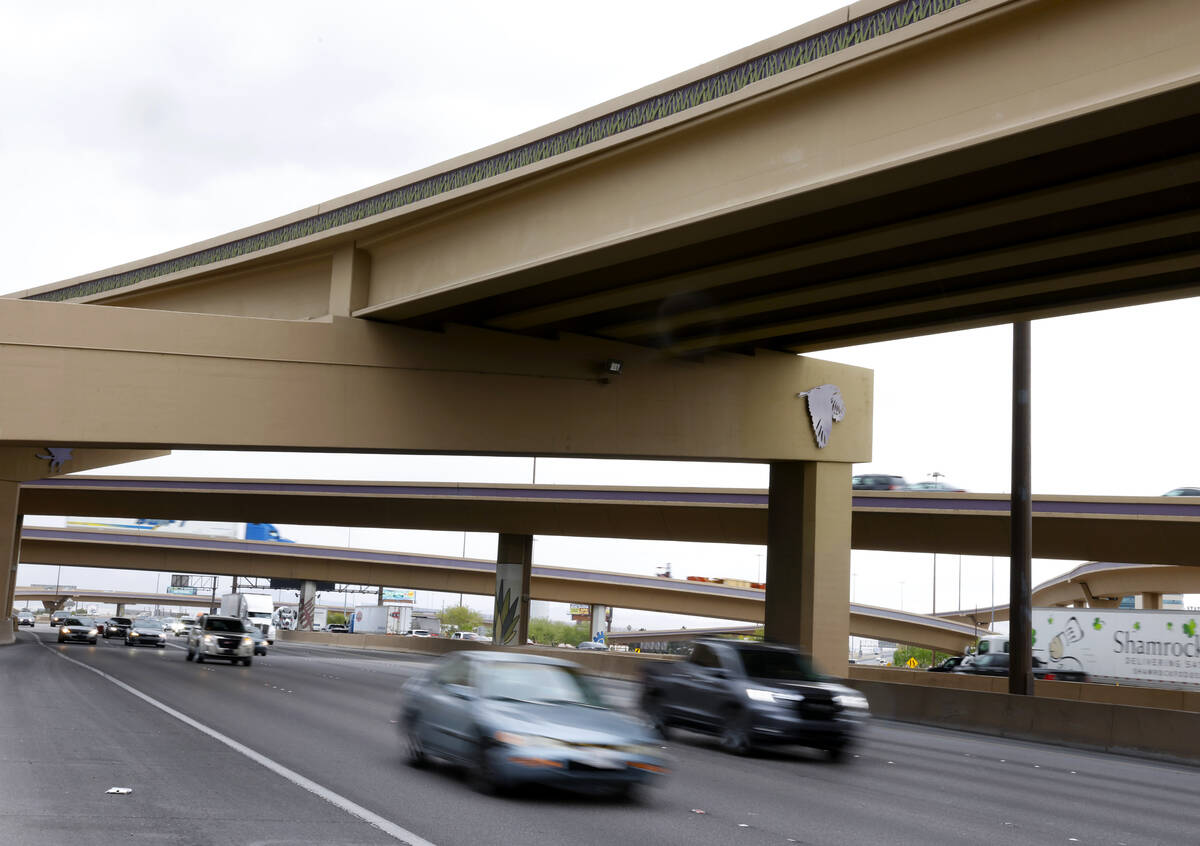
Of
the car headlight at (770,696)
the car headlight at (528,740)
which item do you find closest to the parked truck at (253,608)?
the car headlight at (770,696)

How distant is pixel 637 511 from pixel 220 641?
22642 mm

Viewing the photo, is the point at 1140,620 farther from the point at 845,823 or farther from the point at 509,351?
the point at 845,823

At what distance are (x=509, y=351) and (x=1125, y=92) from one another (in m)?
15.2

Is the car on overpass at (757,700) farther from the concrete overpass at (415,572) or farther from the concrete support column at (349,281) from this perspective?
the concrete overpass at (415,572)

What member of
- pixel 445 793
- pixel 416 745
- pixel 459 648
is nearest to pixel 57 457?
pixel 459 648

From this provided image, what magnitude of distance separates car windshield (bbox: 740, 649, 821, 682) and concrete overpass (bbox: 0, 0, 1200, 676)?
248 inches

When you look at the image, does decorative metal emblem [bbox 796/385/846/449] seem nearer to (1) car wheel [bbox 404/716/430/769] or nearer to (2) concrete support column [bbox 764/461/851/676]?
(2) concrete support column [bbox 764/461/851/676]

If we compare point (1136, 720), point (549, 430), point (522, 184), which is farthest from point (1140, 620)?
point (522, 184)

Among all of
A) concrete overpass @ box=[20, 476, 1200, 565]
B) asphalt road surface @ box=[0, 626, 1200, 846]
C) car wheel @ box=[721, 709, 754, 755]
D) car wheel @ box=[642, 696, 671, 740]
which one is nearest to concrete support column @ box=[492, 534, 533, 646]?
concrete overpass @ box=[20, 476, 1200, 565]

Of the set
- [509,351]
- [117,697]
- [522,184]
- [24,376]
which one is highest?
[522,184]

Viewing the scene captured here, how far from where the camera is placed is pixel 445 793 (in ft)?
37.8

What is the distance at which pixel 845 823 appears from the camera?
11.3 metres

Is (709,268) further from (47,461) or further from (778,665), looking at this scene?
(47,461)

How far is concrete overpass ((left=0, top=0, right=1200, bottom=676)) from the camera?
548 inches
